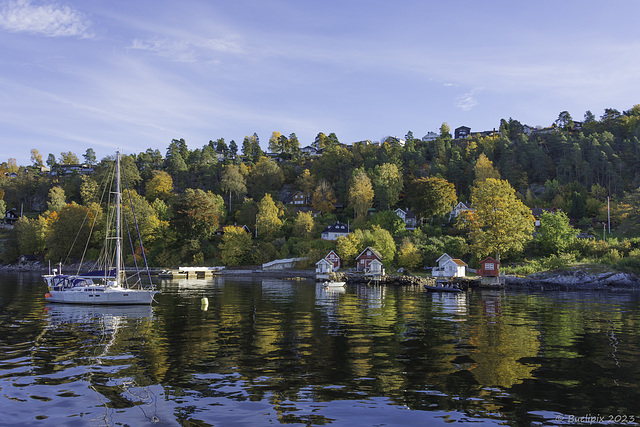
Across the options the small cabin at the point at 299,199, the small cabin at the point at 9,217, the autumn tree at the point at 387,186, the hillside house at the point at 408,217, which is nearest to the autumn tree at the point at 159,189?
the small cabin at the point at 299,199

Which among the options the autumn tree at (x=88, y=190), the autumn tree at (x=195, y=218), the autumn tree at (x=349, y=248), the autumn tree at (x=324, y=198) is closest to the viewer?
the autumn tree at (x=349, y=248)

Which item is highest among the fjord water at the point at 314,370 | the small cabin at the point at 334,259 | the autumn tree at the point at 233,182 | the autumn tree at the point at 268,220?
the autumn tree at the point at 233,182

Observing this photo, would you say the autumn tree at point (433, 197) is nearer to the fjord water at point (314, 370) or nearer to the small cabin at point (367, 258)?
the small cabin at point (367, 258)

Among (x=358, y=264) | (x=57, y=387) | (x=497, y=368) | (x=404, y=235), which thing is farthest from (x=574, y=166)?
(x=57, y=387)

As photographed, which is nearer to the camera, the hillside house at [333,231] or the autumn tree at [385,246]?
the autumn tree at [385,246]

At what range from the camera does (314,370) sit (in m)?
17.9

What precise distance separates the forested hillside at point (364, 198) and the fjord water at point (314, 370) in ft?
197

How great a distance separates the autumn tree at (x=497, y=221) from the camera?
265ft

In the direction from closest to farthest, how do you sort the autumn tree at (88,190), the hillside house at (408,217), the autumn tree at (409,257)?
the autumn tree at (409,257) → the hillside house at (408,217) → the autumn tree at (88,190)

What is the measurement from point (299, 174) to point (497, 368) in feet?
510

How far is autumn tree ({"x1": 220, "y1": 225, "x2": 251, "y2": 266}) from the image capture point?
4183 inches

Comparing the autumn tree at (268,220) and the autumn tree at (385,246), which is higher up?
the autumn tree at (268,220)

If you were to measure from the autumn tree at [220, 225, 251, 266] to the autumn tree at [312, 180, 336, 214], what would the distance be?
113 feet

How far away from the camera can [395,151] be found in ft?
525
